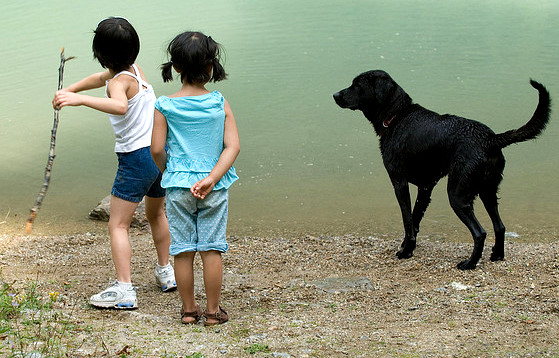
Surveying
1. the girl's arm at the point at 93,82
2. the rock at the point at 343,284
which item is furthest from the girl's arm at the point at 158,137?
the rock at the point at 343,284

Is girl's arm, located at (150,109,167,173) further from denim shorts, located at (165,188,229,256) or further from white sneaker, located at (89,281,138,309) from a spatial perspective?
white sneaker, located at (89,281,138,309)

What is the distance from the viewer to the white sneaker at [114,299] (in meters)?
4.09

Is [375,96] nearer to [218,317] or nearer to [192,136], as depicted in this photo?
[192,136]

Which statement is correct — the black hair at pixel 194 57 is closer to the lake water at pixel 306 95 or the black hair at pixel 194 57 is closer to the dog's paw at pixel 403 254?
the dog's paw at pixel 403 254

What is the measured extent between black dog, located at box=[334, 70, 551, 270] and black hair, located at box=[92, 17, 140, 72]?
2017 millimetres

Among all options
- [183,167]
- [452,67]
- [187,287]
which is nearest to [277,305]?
[187,287]

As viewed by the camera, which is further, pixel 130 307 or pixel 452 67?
pixel 452 67

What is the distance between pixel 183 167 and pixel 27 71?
958cm

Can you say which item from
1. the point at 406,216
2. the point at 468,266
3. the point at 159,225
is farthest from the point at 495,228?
the point at 159,225

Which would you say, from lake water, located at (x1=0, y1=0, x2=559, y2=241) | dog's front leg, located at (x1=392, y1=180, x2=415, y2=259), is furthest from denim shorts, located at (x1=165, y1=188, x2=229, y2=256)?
lake water, located at (x1=0, y1=0, x2=559, y2=241)

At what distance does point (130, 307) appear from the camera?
413 centimetres

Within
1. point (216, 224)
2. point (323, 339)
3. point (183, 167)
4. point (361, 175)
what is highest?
point (183, 167)

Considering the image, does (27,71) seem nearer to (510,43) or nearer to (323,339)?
(510,43)

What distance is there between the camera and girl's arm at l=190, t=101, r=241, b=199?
363 cm
